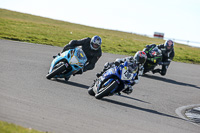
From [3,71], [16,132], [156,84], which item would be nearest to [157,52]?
[156,84]

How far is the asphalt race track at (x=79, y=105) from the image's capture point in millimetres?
6324

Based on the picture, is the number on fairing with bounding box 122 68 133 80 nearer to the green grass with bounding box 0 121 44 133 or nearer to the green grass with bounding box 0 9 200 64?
the green grass with bounding box 0 121 44 133

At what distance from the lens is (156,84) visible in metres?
14.8

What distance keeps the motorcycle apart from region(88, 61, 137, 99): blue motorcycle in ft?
22.3

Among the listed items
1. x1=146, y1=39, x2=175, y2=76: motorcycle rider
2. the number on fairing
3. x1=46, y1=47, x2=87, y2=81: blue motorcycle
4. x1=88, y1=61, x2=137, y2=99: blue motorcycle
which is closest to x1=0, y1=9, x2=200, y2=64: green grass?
x1=146, y1=39, x2=175, y2=76: motorcycle rider

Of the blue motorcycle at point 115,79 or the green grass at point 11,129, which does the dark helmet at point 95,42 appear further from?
the green grass at point 11,129

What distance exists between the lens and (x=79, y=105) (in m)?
8.19

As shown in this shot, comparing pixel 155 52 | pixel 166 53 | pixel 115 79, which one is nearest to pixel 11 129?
pixel 115 79

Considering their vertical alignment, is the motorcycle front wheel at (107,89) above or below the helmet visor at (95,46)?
below

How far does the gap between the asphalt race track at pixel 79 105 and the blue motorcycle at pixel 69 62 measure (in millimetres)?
334

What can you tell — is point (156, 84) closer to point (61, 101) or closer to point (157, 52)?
point (157, 52)

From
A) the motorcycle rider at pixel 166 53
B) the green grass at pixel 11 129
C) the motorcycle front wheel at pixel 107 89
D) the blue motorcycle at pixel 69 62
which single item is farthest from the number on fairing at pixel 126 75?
the motorcycle rider at pixel 166 53

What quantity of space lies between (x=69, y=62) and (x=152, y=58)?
6208 mm

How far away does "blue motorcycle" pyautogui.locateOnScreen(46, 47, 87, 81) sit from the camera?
1069 centimetres
